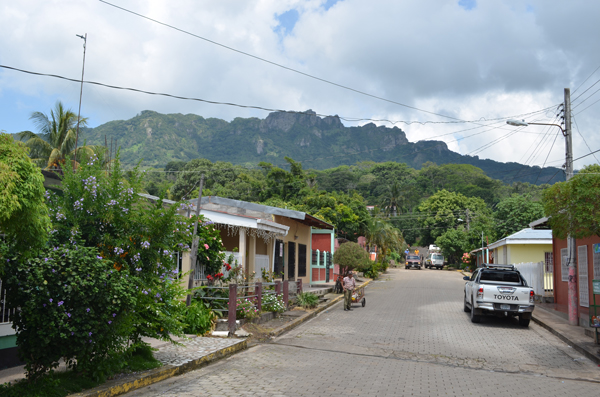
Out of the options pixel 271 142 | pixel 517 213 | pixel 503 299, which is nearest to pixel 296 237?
pixel 503 299

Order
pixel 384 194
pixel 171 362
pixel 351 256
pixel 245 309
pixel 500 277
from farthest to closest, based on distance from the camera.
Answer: pixel 384 194 < pixel 351 256 < pixel 500 277 < pixel 245 309 < pixel 171 362

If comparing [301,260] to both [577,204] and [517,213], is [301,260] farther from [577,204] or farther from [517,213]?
[517,213]

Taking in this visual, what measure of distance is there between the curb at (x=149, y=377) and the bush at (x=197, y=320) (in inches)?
62.0

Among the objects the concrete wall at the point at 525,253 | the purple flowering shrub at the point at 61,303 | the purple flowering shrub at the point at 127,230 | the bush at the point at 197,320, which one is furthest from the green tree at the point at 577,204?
the concrete wall at the point at 525,253

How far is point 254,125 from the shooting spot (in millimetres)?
168250

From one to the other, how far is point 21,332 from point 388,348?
7522 mm

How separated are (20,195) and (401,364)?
729 cm

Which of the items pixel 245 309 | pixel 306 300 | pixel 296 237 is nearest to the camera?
pixel 245 309

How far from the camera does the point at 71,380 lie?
628 cm

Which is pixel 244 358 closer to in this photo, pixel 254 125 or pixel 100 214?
pixel 100 214

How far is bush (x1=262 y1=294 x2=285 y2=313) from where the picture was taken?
1388cm

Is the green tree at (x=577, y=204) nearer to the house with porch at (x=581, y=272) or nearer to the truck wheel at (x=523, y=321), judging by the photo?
the house with porch at (x=581, y=272)

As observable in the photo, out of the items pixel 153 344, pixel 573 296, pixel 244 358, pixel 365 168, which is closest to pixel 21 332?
pixel 153 344

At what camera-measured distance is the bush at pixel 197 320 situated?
35.3ft
